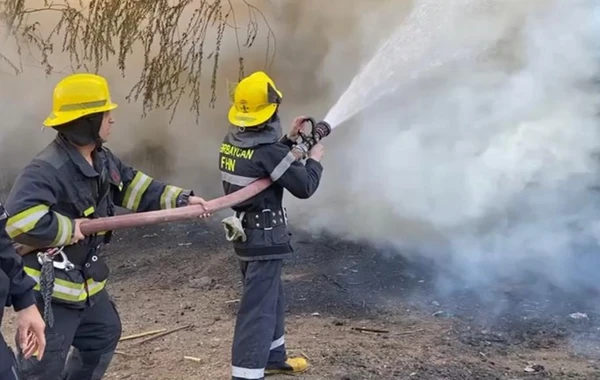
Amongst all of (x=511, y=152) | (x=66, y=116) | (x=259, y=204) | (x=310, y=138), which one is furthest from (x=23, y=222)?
(x=511, y=152)

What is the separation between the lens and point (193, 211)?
10.6 ft

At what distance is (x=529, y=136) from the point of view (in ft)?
17.1

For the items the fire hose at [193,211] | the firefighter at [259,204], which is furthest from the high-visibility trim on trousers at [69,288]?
the firefighter at [259,204]

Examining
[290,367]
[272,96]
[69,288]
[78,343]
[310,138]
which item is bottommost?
[290,367]

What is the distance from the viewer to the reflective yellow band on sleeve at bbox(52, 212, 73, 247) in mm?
2781

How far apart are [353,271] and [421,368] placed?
155cm

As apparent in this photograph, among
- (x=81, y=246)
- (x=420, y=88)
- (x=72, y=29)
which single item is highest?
(x=72, y=29)

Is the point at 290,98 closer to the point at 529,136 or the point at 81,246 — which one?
the point at 529,136

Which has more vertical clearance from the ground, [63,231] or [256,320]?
[63,231]

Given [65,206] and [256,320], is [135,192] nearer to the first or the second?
[65,206]

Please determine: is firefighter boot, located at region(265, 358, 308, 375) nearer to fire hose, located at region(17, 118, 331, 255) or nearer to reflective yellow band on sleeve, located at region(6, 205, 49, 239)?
fire hose, located at region(17, 118, 331, 255)

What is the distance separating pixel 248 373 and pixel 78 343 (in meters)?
0.89

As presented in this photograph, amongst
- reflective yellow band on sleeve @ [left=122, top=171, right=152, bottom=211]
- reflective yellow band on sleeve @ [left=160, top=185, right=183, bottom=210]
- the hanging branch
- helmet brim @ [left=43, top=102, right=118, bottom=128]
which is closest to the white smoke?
the hanging branch

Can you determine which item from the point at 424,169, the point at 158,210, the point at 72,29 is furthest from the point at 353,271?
the point at 72,29
